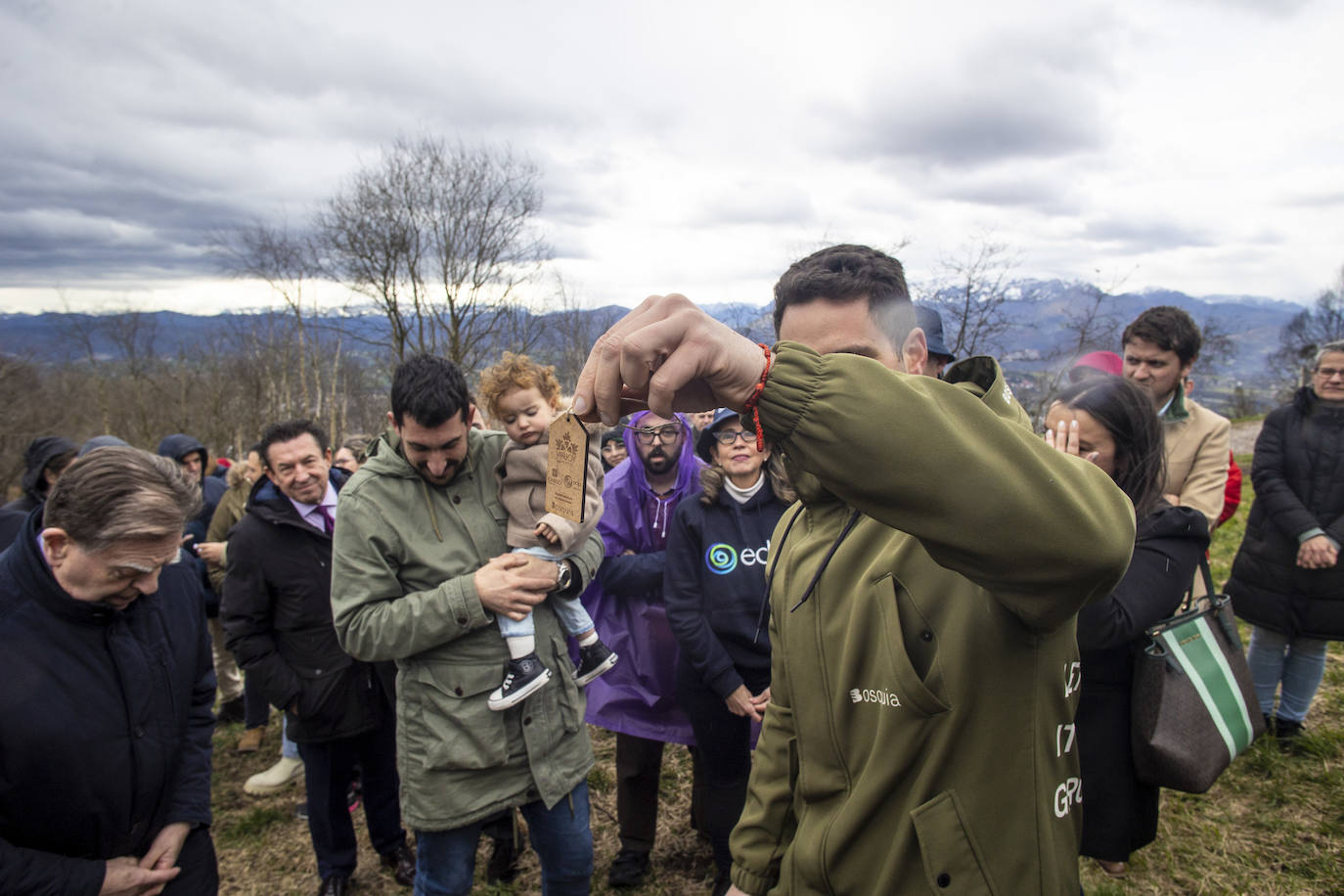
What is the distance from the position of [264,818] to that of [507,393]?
3454 mm

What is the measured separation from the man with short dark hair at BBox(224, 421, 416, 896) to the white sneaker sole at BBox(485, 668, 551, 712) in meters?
1.29

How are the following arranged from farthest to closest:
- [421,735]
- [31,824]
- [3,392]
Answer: [3,392] → [421,735] → [31,824]

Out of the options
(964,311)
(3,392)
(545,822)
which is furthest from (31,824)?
(3,392)

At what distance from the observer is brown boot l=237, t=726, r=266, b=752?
5.12 meters

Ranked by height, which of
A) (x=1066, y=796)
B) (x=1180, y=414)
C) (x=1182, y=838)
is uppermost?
(x=1180, y=414)

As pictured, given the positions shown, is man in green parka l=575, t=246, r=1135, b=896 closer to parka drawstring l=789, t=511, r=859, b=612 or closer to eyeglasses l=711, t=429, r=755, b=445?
parka drawstring l=789, t=511, r=859, b=612

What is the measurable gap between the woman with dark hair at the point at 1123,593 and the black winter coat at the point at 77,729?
3.00 meters

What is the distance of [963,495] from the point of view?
86 centimetres

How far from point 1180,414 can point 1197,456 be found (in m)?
0.23

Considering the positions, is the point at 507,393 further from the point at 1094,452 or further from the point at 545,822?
the point at 1094,452

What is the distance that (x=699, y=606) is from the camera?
3326 mm

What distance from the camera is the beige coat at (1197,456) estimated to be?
3.43 meters

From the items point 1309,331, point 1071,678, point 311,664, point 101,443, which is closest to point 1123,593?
point 1071,678

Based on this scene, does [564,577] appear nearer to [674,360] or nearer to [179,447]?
[674,360]
